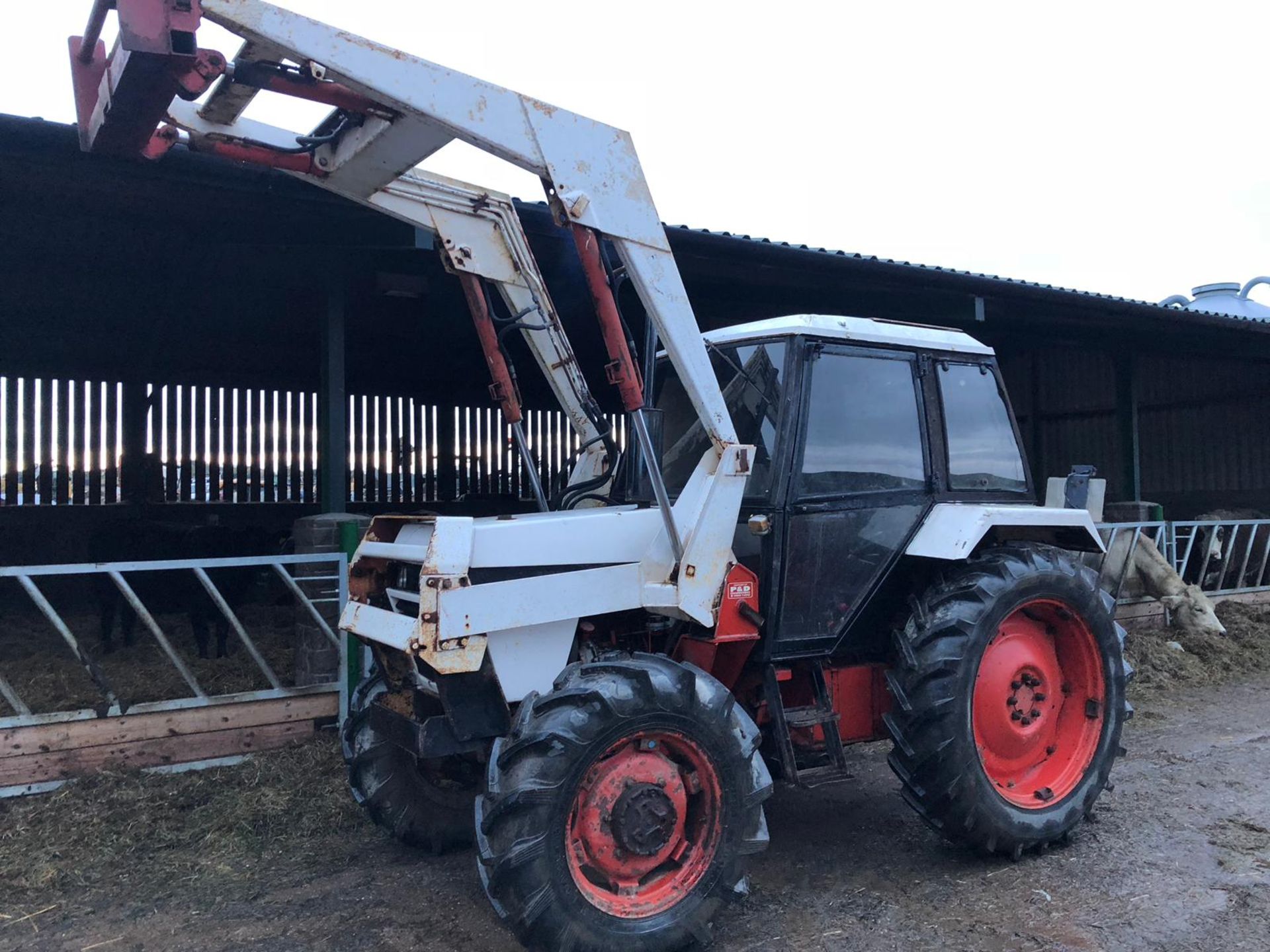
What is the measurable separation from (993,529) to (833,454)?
3.31 ft

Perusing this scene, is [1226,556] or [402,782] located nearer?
[402,782]

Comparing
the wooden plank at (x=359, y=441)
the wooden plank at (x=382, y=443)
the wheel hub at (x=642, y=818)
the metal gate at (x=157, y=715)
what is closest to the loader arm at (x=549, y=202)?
the wheel hub at (x=642, y=818)

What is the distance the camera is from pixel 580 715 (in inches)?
128

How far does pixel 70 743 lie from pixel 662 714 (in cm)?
352

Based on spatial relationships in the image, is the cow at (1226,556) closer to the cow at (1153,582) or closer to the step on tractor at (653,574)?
the cow at (1153,582)

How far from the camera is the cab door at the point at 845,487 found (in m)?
4.15

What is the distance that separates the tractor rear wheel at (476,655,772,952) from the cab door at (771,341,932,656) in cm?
75

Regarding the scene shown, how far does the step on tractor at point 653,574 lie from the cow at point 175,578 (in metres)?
4.15

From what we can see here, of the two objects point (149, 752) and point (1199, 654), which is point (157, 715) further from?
point (1199, 654)

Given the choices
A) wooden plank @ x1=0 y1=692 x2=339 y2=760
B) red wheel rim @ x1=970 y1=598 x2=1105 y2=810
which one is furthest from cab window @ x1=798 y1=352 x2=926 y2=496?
wooden plank @ x1=0 y1=692 x2=339 y2=760

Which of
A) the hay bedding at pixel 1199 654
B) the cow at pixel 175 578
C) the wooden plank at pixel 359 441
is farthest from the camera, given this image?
the wooden plank at pixel 359 441

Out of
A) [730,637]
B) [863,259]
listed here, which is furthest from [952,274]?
[730,637]

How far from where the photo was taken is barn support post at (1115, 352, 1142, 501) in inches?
491

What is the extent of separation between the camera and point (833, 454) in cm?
430
